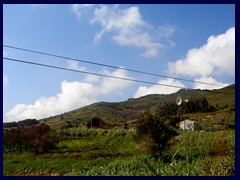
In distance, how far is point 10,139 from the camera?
20750 millimetres

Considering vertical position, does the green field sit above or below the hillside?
below

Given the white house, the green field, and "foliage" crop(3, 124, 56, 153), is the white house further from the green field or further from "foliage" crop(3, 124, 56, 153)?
"foliage" crop(3, 124, 56, 153)

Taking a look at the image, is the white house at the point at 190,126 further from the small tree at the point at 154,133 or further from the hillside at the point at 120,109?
the small tree at the point at 154,133

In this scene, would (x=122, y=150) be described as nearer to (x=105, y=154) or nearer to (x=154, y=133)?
(x=105, y=154)

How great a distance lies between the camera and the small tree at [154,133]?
14665 millimetres

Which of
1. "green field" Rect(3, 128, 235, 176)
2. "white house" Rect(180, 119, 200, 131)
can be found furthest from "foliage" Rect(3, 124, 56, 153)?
"white house" Rect(180, 119, 200, 131)

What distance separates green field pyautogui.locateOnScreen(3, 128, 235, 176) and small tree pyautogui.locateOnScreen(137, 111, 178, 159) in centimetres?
34

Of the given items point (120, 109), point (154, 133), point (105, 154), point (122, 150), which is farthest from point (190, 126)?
point (120, 109)

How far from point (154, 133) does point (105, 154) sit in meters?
3.59

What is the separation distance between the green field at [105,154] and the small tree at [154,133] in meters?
0.34

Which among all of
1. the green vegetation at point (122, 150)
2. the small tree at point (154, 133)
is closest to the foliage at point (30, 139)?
the green vegetation at point (122, 150)

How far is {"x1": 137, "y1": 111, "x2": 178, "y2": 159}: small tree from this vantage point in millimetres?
14665

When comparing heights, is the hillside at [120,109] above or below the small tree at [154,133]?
above
